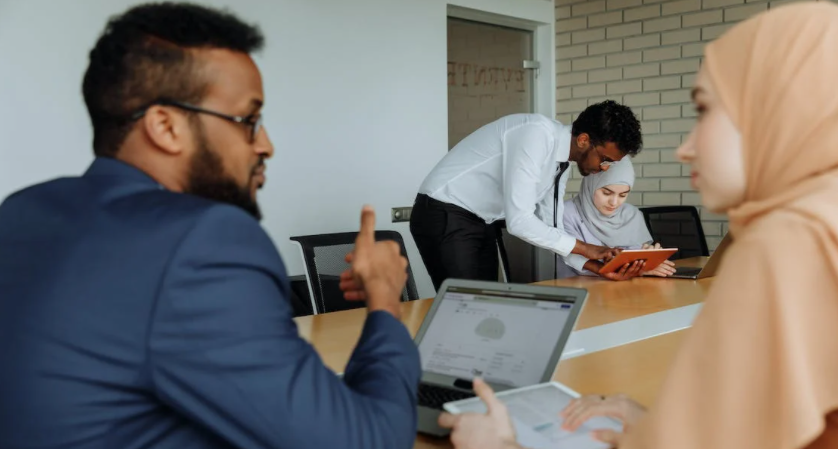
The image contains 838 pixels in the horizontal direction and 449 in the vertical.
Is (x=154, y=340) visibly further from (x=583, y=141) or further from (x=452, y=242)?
(x=583, y=141)

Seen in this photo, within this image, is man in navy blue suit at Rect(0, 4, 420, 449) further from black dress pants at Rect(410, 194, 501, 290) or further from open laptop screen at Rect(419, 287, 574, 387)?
black dress pants at Rect(410, 194, 501, 290)

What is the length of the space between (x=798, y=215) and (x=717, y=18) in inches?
167

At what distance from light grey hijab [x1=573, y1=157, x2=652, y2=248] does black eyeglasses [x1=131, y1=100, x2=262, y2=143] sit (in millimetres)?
2726

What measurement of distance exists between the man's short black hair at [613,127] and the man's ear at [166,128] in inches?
89.9

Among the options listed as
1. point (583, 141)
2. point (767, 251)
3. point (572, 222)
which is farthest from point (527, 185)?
point (767, 251)

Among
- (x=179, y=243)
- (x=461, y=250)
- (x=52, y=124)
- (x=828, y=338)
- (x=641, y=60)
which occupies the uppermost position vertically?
(x=641, y=60)

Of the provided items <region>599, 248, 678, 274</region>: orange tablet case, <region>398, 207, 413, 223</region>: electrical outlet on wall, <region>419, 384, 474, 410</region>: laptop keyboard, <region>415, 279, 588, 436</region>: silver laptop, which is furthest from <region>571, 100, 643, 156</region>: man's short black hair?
<region>419, 384, 474, 410</region>: laptop keyboard

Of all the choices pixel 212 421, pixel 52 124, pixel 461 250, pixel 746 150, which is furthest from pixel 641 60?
pixel 212 421

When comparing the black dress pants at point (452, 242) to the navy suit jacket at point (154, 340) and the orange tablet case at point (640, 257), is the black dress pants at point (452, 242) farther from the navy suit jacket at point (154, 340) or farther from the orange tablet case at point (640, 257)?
the navy suit jacket at point (154, 340)

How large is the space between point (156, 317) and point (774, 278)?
649mm

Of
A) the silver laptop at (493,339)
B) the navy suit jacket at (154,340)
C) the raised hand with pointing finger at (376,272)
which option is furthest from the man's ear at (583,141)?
the navy suit jacket at (154,340)

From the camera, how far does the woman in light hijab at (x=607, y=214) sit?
3.62m

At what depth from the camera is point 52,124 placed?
10.1 ft

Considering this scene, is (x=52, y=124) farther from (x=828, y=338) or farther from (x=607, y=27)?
(x=607, y=27)
